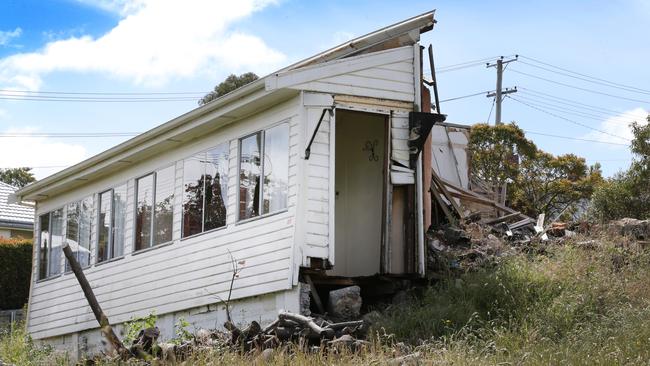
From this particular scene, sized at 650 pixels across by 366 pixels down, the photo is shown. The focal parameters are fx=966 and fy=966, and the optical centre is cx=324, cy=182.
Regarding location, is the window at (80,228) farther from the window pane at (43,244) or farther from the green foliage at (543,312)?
the green foliage at (543,312)

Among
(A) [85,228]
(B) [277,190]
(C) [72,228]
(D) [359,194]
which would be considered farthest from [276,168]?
(C) [72,228]

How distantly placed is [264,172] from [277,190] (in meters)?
0.52

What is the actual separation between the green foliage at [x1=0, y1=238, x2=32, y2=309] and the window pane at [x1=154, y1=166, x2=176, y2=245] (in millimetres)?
11671

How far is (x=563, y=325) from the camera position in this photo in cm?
1143

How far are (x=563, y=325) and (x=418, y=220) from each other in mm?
3880

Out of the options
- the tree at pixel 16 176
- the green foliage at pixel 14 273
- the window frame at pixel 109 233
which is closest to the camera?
the window frame at pixel 109 233

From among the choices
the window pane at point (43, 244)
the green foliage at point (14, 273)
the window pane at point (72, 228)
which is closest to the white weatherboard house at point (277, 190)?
the window pane at point (72, 228)

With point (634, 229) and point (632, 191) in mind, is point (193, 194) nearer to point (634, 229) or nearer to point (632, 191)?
point (634, 229)

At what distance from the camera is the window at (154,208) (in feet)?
56.3

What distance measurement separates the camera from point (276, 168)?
14.3 meters

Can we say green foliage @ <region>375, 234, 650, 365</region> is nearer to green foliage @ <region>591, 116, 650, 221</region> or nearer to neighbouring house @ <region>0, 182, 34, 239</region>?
green foliage @ <region>591, 116, 650, 221</region>

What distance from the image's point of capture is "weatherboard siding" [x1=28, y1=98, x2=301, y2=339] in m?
13.9

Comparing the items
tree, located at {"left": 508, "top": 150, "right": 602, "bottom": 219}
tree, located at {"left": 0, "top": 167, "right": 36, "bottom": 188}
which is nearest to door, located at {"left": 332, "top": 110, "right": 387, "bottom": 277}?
tree, located at {"left": 508, "top": 150, "right": 602, "bottom": 219}

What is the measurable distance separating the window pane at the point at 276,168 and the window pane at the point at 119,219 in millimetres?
5280
